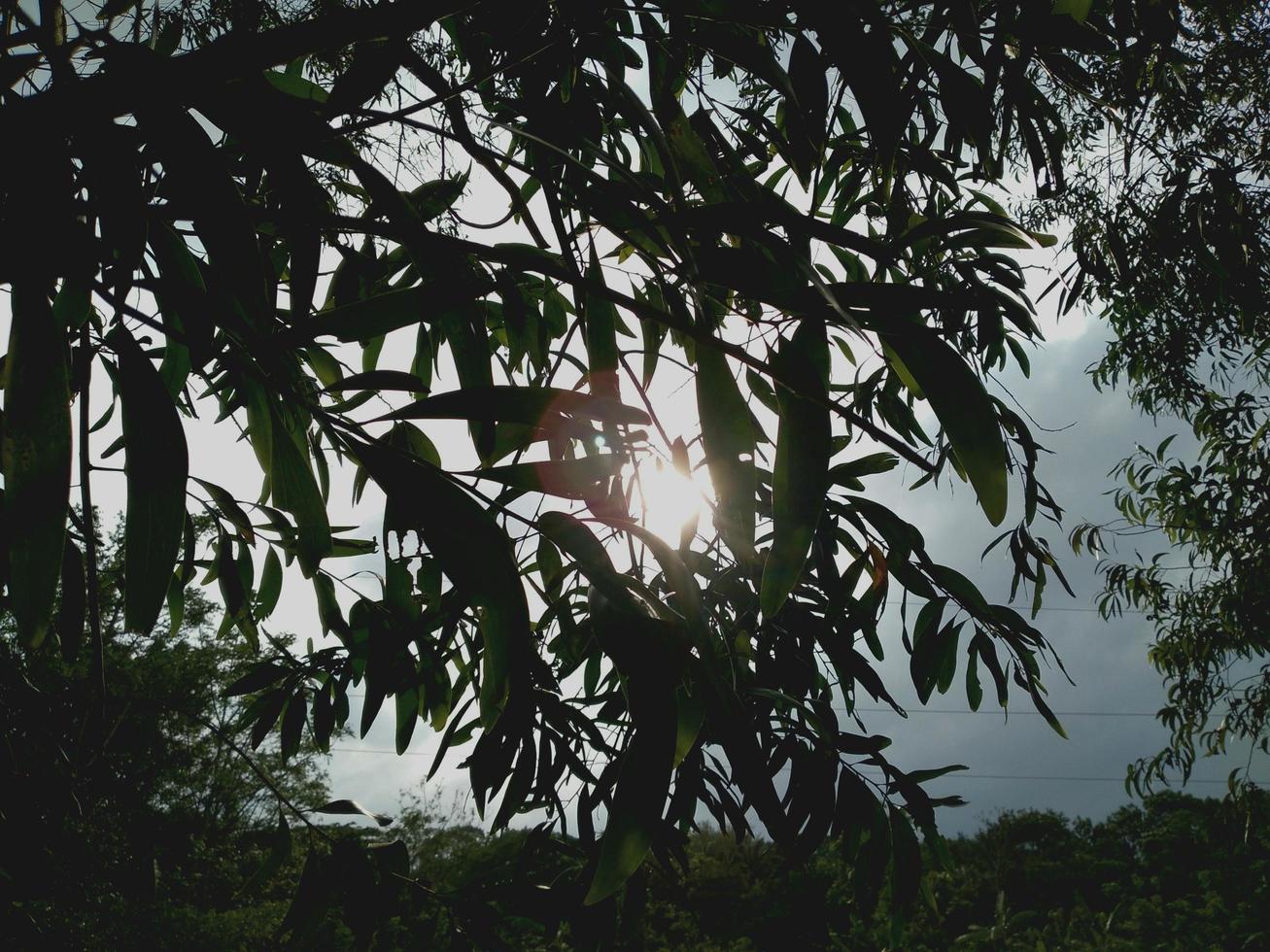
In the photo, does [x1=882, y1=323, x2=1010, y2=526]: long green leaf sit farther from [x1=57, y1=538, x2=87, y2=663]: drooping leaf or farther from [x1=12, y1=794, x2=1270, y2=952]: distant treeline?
[x1=12, y1=794, x2=1270, y2=952]: distant treeline

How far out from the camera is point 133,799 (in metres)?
1.25

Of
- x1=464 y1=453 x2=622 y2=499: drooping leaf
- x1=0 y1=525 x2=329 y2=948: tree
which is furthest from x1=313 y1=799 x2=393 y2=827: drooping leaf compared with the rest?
x1=464 y1=453 x2=622 y2=499: drooping leaf

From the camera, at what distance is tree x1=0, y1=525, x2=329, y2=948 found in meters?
1.10

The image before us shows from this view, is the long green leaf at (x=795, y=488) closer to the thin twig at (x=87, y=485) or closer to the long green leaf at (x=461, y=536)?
the long green leaf at (x=461, y=536)

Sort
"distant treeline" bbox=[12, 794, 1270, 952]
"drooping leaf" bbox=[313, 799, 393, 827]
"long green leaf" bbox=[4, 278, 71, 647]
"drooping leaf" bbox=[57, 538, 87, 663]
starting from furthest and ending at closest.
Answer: "distant treeline" bbox=[12, 794, 1270, 952] → "drooping leaf" bbox=[313, 799, 393, 827] → "drooping leaf" bbox=[57, 538, 87, 663] → "long green leaf" bbox=[4, 278, 71, 647]

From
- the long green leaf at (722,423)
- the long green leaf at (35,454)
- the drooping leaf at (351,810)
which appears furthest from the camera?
the drooping leaf at (351,810)

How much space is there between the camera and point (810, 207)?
Result: 0.97m

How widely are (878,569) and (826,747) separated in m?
0.23

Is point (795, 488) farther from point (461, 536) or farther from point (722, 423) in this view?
point (461, 536)

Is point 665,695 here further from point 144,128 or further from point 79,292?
point 79,292

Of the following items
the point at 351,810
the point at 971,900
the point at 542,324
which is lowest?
the point at 971,900

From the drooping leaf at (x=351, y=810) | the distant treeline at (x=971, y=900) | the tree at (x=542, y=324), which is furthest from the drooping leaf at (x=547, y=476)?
the distant treeline at (x=971, y=900)

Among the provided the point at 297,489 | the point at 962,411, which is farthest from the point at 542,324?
the point at 962,411

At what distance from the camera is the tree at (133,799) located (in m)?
1.10
